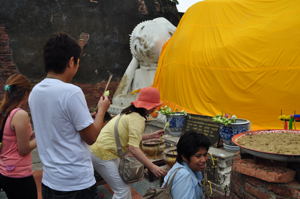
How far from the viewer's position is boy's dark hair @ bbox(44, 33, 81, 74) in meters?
A: 1.39

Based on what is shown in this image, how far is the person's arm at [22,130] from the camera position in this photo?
71.1 inches

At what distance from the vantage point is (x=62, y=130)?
54.3 inches

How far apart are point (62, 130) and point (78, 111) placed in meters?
0.14

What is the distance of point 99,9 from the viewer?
26.0 ft

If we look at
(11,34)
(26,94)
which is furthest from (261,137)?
(11,34)

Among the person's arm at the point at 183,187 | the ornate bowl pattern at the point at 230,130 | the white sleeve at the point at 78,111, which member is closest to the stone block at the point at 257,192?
the person's arm at the point at 183,187

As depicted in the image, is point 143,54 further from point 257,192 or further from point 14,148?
point 257,192

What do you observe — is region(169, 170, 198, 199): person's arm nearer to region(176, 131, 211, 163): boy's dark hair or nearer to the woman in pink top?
region(176, 131, 211, 163): boy's dark hair

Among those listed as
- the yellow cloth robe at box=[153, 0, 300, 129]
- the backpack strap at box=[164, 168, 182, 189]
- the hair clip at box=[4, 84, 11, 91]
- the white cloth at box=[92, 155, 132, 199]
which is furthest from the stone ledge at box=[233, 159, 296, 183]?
the yellow cloth robe at box=[153, 0, 300, 129]

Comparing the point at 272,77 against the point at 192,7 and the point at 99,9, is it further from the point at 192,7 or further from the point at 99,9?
the point at 99,9

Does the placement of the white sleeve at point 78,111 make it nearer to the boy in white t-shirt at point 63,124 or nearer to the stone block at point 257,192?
the boy in white t-shirt at point 63,124

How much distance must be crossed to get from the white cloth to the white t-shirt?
84cm

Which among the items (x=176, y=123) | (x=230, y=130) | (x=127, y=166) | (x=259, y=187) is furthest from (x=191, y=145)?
(x=176, y=123)

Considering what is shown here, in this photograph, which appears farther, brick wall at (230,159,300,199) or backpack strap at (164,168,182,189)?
backpack strap at (164,168,182,189)
